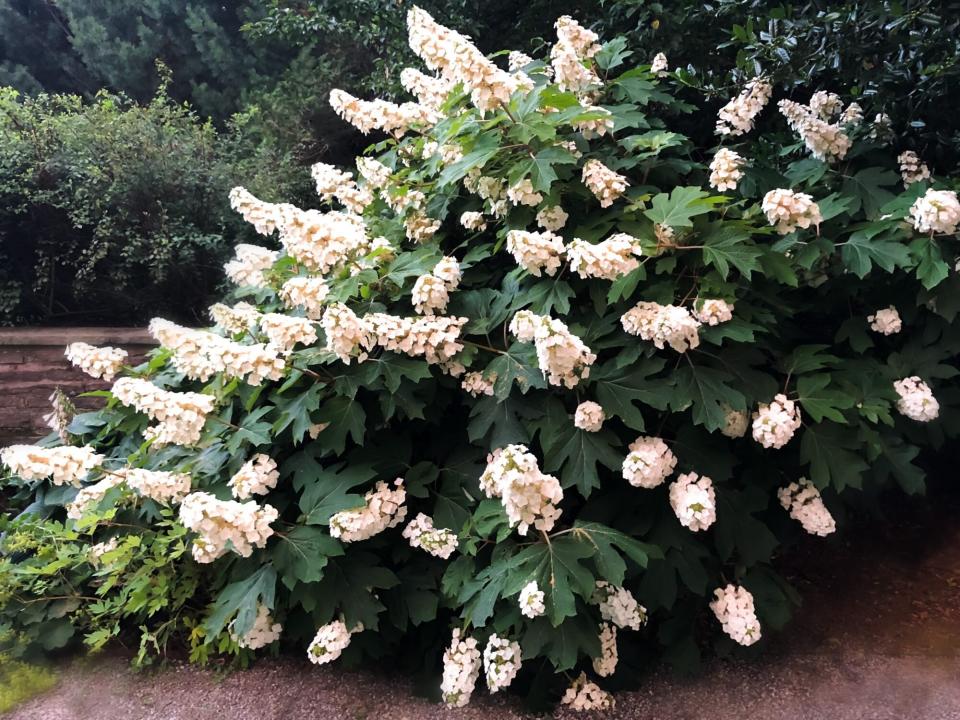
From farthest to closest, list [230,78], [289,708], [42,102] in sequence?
[230,78] → [42,102] → [289,708]

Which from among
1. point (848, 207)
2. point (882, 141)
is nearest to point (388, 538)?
point (848, 207)

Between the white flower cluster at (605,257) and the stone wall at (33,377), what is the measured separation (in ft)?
11.6

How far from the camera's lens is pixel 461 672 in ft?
7.13

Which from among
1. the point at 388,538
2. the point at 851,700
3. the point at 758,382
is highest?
the point at 758,382

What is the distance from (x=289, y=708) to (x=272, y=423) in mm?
1017

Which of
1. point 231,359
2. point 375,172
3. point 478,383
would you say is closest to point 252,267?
Result: point 375,172

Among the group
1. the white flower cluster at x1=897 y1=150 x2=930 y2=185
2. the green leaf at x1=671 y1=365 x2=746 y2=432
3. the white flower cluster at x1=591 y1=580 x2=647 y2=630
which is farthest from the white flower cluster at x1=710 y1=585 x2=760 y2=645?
the white flower cluster at x1=897 y1=150 x2=930 y2=185

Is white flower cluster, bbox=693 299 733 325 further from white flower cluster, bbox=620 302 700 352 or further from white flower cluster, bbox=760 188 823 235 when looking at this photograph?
white flower cluster, bbox=760 188 823 235

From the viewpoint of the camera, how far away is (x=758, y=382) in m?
2.25

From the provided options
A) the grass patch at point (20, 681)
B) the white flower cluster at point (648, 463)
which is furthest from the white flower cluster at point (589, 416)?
the grass patch at point (20, 681)

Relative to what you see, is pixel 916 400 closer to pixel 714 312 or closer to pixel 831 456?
pixel 831 456

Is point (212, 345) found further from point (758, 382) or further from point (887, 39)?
point (887, 39)

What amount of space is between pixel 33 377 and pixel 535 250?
3951mm

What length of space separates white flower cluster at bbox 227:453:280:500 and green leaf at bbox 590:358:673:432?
1.18m
